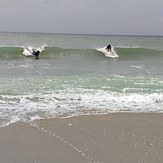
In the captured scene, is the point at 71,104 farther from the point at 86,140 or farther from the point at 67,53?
the point at 67,53

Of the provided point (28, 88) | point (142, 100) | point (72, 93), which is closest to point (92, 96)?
point (72, 93)

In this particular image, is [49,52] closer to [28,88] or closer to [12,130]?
[28,88]

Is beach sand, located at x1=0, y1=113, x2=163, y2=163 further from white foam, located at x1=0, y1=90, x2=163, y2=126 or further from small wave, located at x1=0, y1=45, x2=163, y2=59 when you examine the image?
small wave, located at x1=0, y1=45, x2=163, y2=59

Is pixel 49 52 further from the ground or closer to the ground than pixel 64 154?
further from the ground

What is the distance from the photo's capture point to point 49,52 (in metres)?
27.3

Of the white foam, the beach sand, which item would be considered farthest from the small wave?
the beach sand

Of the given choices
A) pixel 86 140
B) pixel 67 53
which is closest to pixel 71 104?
pixel 86 140

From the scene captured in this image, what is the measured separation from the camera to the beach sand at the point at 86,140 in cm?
510

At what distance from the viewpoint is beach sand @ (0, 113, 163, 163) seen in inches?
201

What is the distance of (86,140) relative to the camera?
5855mm

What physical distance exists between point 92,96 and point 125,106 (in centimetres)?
120

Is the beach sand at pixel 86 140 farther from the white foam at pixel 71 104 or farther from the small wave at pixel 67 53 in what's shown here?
the small wave at pixel 67 53

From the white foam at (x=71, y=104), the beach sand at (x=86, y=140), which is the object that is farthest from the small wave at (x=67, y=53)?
the beach sand at (x=86, y=140)

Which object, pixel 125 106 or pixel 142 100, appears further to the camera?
pixel 142 100
